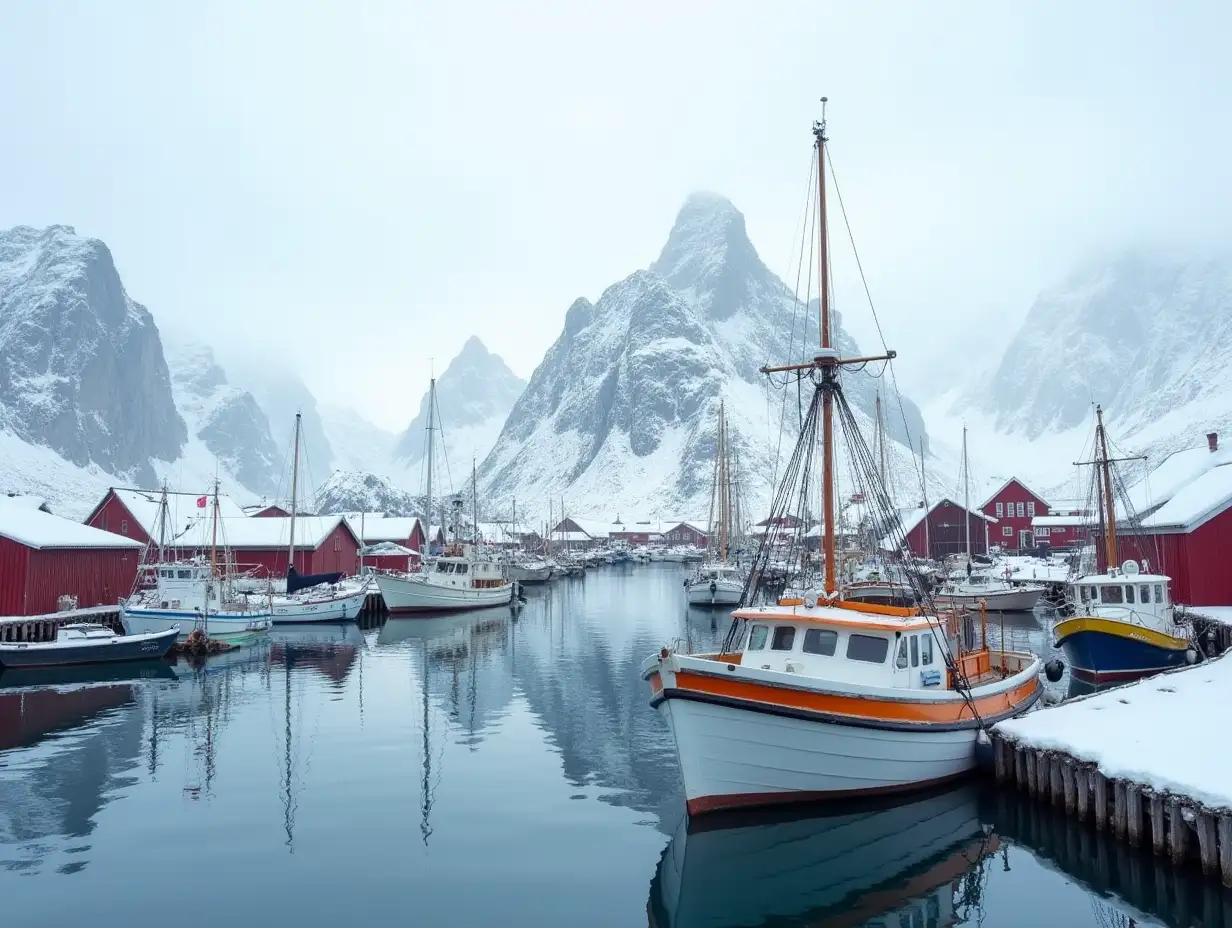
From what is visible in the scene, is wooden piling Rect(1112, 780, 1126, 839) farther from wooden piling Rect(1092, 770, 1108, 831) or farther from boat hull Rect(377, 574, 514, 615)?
boat hull Rect(377, 574, 514, 615)

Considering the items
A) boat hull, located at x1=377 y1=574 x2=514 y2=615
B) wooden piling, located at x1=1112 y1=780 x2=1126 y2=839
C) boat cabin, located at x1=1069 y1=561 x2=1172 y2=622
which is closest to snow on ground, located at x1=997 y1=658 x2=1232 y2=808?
wooden piling, located at x1=1112 y1=780 x2=1126 y2=839

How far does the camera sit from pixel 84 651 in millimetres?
34344

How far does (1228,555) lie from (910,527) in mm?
59480

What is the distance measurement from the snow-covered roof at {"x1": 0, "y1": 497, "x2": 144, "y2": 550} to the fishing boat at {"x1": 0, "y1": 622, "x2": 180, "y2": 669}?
6379mm

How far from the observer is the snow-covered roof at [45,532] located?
39169mm

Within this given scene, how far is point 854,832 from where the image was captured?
16.3 m

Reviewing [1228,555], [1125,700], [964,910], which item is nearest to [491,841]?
[964,910]

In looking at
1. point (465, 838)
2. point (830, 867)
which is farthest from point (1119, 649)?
point (465, 838)

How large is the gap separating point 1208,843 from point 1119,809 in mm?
1952

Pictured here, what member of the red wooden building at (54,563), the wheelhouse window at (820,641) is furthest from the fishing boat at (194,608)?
the wheelhouse window at (820,641)

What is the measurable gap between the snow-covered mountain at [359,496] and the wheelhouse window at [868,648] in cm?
16478

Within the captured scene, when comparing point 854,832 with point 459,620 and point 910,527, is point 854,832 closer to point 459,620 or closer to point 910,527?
point 459,620

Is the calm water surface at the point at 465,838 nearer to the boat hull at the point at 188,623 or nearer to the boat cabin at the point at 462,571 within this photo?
the boat hull at the point at 188,623

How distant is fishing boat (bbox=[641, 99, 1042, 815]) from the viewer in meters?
16.0
